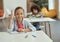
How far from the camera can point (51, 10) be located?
6.09 meters

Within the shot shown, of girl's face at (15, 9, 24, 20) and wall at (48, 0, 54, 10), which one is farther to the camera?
wall at (48, 0, 54, 10)

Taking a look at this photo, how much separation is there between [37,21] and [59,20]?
260cm

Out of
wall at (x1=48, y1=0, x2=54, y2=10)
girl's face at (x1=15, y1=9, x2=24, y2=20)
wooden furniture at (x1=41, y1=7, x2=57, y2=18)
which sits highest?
wall at (x1=48, y1=0, x2=54, y2=10)

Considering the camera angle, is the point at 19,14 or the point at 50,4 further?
the point at 50,4

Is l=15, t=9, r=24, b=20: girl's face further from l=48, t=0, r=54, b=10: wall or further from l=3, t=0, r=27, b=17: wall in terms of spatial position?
l=48, t=0, r=54, b=10: wall

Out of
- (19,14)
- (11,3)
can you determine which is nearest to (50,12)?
(11,3)

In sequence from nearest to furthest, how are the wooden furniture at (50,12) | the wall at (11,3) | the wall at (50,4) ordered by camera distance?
the wall at (11,3), the wooden furniture at (50,12), the wall at (50,4)

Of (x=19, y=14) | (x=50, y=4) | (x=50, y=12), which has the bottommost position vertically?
(x=50, y=12)

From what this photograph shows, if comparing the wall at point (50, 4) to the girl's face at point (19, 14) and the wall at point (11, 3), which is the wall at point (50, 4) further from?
the girl's face at point (19, 14)

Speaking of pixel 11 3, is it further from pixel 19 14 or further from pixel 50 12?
pixel 19 14

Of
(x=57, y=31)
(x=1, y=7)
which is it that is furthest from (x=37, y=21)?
(x=1, y=7)

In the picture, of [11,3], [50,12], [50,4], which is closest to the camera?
[11,3]

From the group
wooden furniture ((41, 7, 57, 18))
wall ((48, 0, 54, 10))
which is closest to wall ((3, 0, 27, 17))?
wooden furniture ((41, 7, 57, 18))

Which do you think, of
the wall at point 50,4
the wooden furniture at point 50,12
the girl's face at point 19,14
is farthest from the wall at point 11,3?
the girl's face at point 19,14
